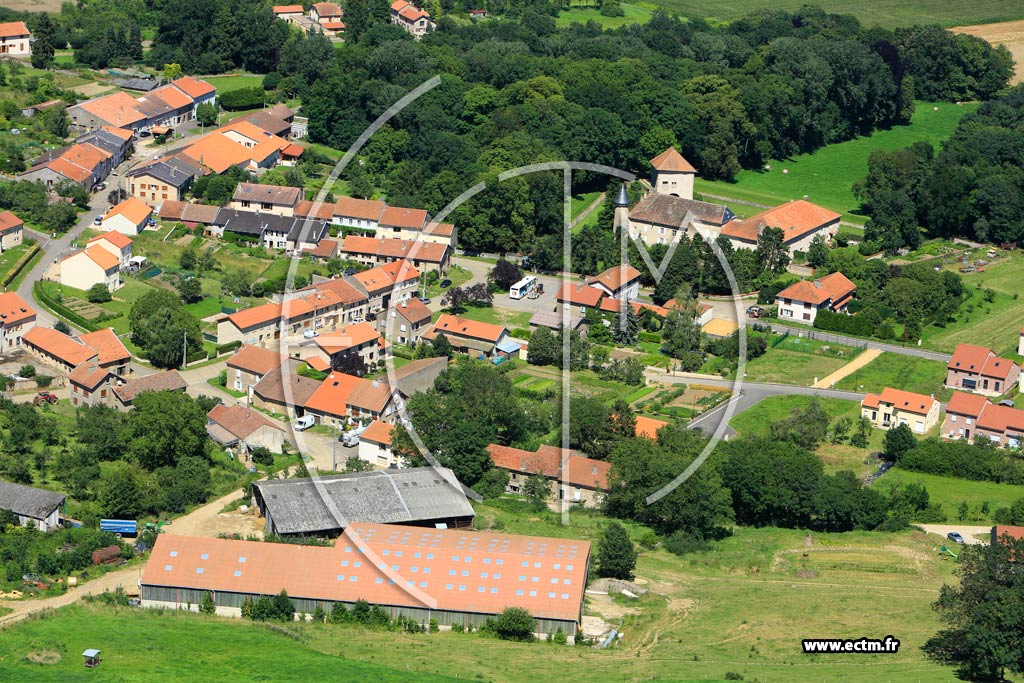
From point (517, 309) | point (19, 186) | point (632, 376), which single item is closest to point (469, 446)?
point (632, 376)

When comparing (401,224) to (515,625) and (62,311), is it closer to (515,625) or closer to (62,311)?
(62,311)

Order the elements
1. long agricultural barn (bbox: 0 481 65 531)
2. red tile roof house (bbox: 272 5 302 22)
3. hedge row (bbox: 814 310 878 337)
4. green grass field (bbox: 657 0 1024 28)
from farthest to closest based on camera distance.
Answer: green grass field (bbox: 657 0 1024 28), red tile roof house (bbox: 272 5 302 22), hedge row (bbox: 814 310 878 337), long agricultural barn (bbox: 0 481 65 531)

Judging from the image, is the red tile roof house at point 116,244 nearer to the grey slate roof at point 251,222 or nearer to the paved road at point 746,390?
the grey slate roof at point 251,222

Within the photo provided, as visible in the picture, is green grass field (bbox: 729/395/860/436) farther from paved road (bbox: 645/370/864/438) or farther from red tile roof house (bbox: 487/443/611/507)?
red tile roof house (bbox: 487/443/611/507)

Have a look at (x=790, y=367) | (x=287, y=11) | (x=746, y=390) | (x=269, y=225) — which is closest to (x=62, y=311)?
(x=269, y=225)

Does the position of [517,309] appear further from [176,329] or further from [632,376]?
[176,329]

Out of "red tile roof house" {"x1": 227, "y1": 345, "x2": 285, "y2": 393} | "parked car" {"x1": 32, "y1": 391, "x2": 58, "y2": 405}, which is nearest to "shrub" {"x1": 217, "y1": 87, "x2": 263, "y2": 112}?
"red tile roof house" {"x1": 227, "y1": 345, "x2": 285, "y2": 393}
